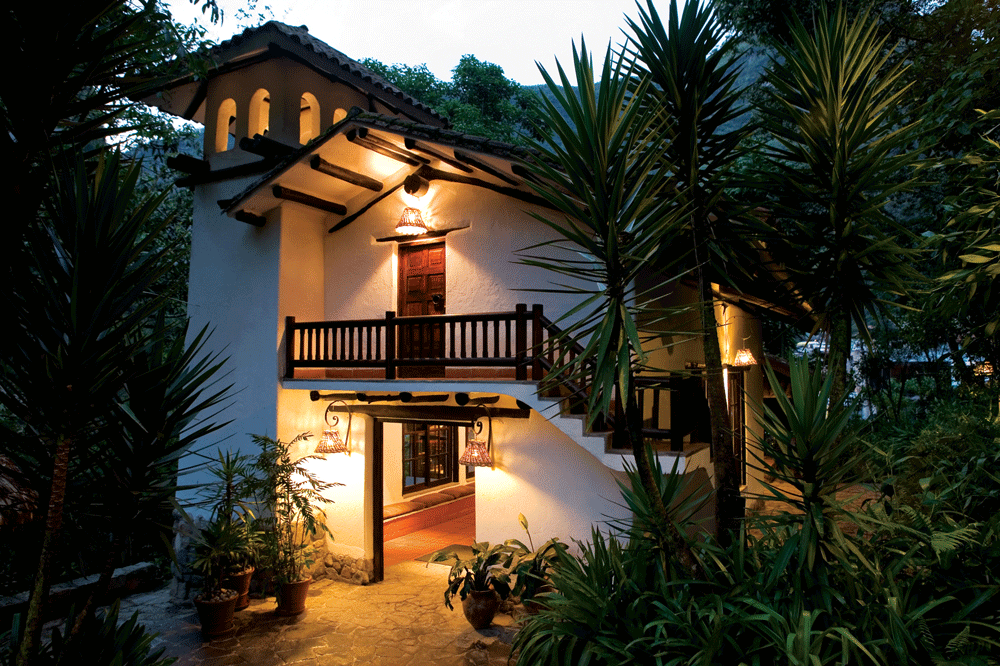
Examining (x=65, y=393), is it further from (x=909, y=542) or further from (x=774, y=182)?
(x=774, y=182)

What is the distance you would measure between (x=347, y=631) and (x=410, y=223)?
486cm

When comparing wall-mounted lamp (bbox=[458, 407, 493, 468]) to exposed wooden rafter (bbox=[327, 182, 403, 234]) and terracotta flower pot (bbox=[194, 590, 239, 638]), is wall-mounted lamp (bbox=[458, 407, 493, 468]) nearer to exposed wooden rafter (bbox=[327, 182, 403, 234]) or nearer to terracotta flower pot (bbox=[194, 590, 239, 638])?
terracotta flower pot (bbox=[194, 590, 239, 638])

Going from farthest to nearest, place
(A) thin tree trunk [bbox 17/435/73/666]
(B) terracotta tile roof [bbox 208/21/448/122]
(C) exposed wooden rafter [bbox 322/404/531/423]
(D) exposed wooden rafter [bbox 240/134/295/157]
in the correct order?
(B) terracotta tile roof [bbox 208/21/448/122], (D) exposed wooden rafter [bbox 240/134/295/157], (C) exposed wooden rafter [bbox 322/404/531/423], (A) thin tree trunk [bbox 17/435/73/666]

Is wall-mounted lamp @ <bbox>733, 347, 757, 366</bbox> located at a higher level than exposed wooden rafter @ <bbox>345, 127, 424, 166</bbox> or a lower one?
lower

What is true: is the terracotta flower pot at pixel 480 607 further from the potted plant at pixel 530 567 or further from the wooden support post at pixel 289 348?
the wooden support post at pixel 289 348

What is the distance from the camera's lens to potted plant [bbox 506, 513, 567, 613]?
224 inches

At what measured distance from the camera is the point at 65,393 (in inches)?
62.8

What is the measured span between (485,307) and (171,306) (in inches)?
385

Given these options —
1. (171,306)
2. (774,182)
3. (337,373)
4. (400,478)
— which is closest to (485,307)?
(337,373)

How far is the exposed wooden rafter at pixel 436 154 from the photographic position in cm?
700

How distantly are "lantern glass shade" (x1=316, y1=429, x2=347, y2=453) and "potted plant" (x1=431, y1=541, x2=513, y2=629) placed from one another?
236 centimetres

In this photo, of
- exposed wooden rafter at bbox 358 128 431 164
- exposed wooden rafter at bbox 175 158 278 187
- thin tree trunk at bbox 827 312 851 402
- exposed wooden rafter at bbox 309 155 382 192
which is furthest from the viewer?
exposed wooden rafter at bbox 175 158 278 187

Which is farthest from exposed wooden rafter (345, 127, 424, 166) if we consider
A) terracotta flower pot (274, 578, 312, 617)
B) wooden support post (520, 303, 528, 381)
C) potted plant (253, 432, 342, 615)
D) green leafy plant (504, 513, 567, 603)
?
terracotta flower pot (274, 578, 312, 617)

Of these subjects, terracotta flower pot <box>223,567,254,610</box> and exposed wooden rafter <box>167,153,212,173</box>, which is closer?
terracotta flower pot <box>223,567,254,610</box>
